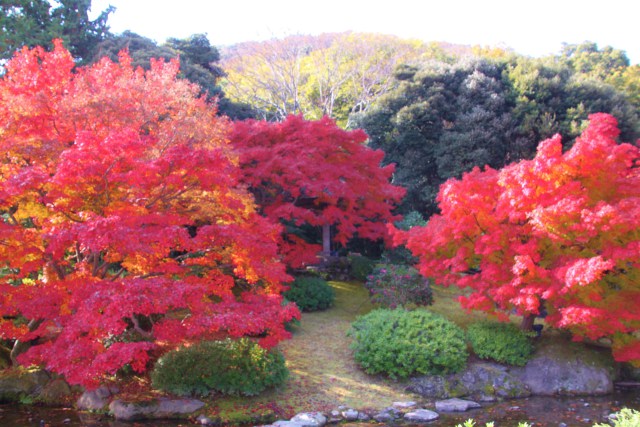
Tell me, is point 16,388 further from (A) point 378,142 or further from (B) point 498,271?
(A) point 378,142

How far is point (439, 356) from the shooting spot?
9.53 meters

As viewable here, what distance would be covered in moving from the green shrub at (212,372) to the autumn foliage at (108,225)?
1.73 ft

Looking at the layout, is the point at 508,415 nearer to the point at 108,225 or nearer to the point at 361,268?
the point at 108,225

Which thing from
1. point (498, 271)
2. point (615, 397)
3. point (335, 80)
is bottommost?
point (615, 397)

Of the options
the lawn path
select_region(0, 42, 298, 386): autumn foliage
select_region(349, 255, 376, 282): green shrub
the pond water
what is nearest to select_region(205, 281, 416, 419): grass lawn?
the lawn path

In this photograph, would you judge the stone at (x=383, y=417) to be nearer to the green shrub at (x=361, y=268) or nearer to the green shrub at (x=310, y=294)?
the green shrub at (x=310, y=294)

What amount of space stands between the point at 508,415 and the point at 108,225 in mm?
7042

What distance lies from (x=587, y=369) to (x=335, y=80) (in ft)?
75.4

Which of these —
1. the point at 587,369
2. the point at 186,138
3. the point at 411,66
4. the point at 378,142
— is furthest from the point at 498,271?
the point at 411,66

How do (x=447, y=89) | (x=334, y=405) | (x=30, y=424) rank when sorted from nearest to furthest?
1. (x=30, y=424)
2. (x=334, y=405)
3. (x=447, y=89)

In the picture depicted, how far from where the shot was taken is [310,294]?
44.2ft

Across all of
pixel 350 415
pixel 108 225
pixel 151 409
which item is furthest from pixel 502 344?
pixel 108 225

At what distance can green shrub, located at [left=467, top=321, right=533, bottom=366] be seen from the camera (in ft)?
32.9

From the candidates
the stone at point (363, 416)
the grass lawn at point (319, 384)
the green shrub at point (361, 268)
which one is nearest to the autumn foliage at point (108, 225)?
the grass lawn at point (319, 384)
